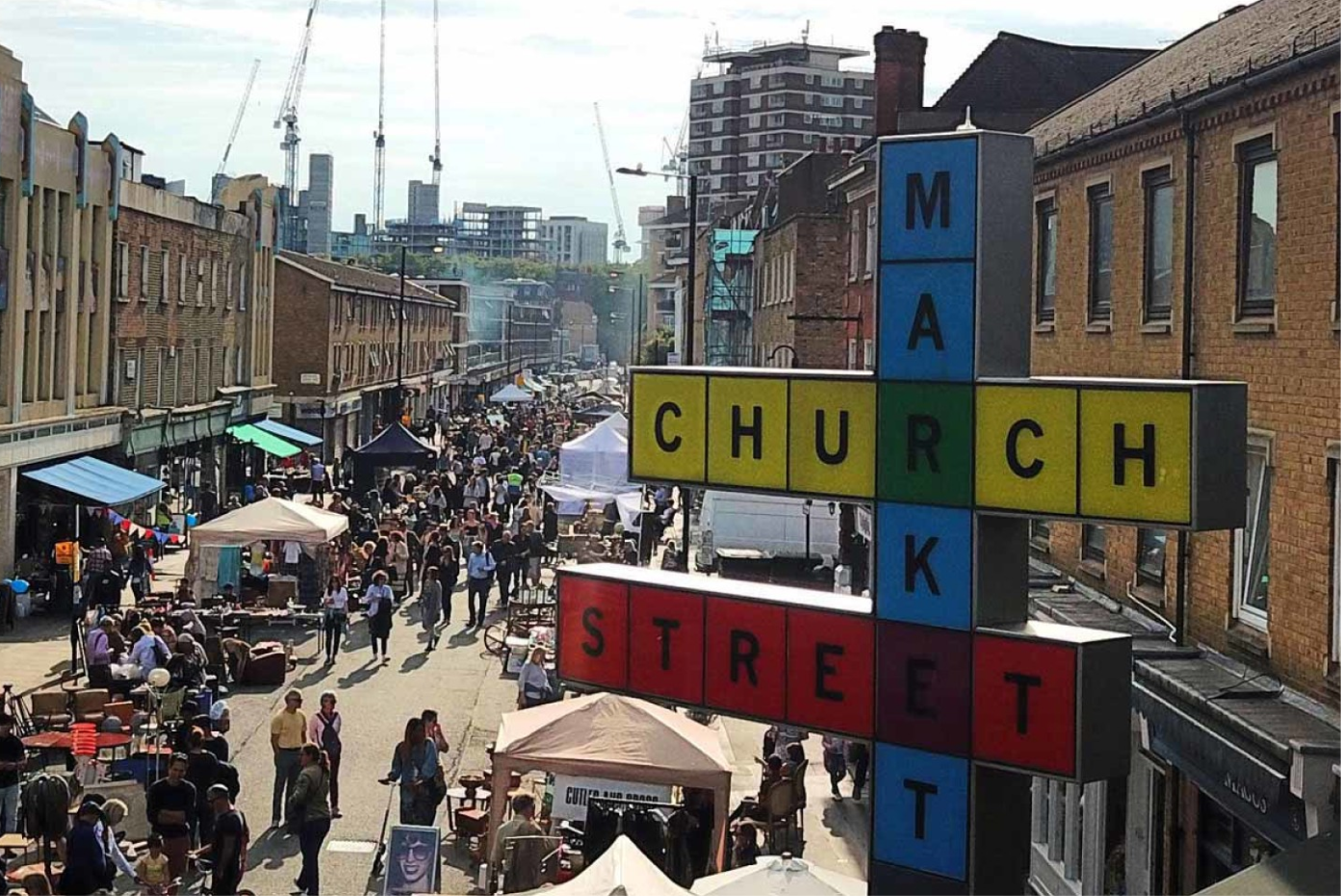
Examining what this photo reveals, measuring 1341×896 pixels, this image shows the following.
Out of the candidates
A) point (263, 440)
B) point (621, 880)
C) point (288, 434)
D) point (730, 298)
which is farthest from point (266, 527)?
point (730, 298)

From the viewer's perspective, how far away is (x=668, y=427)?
936cm

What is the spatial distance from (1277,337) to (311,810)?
30.2ft

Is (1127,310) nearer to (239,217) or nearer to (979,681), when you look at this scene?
(979,681)

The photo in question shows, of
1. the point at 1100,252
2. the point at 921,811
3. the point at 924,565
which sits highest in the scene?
the point at 1100,252

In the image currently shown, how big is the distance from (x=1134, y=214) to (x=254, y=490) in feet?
107

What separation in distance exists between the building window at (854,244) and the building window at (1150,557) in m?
20.2

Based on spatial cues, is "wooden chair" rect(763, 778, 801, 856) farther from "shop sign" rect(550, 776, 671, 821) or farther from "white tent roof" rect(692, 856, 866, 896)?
"white tent roof" rect(692, 856, 866, 896)

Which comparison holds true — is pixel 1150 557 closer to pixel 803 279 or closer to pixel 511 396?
pixel 803 279

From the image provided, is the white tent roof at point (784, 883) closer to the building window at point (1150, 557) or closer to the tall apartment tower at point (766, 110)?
the building window at point (1150, 557)

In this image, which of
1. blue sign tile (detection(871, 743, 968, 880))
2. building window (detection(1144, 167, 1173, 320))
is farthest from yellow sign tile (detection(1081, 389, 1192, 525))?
building window (detection(1144, 167, 1173, 320))

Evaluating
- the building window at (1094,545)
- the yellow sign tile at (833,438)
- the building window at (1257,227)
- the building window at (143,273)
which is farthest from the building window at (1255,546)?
the building window at (143,273)

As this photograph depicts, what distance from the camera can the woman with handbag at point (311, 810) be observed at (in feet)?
50.8

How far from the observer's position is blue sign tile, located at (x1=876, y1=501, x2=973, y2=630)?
28.3 ft

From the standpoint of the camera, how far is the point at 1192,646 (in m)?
15.8
